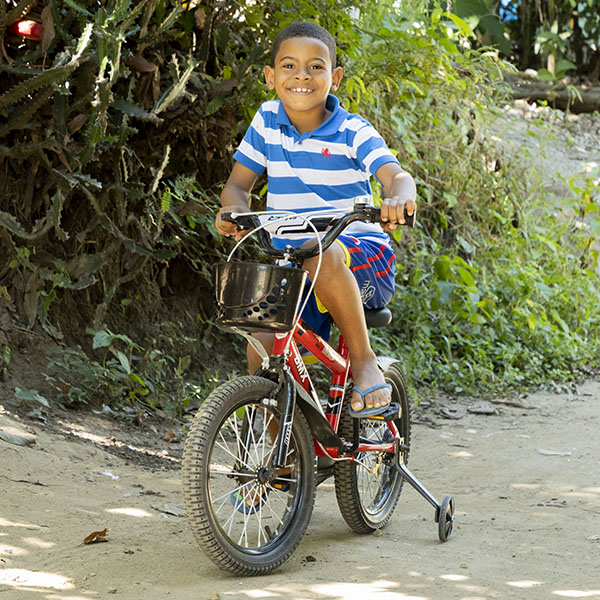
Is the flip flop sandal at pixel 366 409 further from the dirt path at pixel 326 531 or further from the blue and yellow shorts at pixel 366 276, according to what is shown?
the dirt path at pixel 326 531

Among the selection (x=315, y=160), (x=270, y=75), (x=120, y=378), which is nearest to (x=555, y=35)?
(x=120, y=378)

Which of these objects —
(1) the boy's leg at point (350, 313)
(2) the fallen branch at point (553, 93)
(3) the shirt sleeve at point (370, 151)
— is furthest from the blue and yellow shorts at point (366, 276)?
(2) the fallen branch at point (553, 93)

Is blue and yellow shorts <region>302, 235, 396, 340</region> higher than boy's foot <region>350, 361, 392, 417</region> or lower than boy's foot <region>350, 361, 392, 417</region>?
higher

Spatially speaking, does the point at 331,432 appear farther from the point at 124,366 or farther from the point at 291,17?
the point at 291,17

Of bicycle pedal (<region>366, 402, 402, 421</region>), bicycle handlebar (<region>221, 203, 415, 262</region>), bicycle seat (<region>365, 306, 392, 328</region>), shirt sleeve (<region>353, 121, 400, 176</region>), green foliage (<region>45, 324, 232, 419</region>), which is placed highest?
shirt sleeve (<region>353, 121, 400, 176</region>)

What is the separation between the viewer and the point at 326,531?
3.44 m

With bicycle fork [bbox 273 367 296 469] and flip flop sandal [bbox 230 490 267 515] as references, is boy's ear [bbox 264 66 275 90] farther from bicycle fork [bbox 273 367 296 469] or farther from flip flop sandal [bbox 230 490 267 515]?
flip flop sandal [bbox 230 490 267 515]

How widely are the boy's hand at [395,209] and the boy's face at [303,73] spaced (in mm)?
596

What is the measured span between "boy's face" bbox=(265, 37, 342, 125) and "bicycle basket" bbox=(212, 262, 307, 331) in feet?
2.35

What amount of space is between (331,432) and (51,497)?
1152 millimetres

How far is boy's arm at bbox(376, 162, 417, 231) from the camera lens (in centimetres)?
268

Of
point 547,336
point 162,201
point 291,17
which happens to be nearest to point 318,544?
point 162,201

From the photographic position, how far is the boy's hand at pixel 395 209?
2680 mm

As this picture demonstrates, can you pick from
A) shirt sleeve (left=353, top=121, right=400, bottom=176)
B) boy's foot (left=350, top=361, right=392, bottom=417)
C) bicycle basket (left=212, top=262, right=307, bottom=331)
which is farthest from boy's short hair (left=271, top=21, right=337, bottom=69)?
boy's foot (left=350, top=361, right=392, bottom=417)
